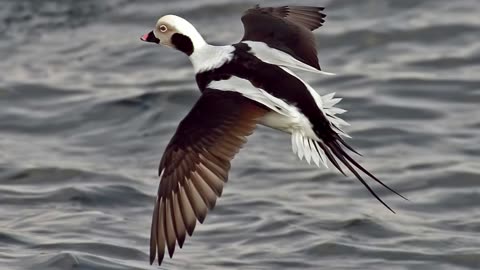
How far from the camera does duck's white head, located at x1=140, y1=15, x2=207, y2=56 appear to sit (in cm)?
461

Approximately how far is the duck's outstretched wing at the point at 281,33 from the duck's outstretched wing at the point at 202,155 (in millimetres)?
541

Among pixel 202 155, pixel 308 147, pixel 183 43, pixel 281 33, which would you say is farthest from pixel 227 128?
pixel 281 33

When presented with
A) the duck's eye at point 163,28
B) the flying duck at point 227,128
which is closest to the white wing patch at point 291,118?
the flying duck at point 227,128

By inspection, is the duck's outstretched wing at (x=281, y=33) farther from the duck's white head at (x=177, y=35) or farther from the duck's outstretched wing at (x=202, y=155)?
the duck's outstretched wing at (x=202, y=155)

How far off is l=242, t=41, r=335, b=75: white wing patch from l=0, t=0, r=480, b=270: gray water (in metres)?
0.85

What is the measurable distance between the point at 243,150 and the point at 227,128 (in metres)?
2.01

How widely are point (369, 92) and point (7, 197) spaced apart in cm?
215

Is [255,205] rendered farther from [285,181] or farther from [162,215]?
[162,215]

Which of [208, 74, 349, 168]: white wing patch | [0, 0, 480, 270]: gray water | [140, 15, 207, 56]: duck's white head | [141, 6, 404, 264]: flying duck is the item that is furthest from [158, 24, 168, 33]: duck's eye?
[0, 0, 480, 270]: gray water

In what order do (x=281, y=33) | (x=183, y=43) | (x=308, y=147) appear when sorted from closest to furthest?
(x=308, y=147) < (x=183, y=43) < (x=281, y=33)

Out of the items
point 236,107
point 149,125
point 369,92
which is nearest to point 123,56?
point 149,125

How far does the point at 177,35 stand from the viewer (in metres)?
4.66

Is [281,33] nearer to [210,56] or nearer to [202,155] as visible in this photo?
[210,56]

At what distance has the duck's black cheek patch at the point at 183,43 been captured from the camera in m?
4.61
